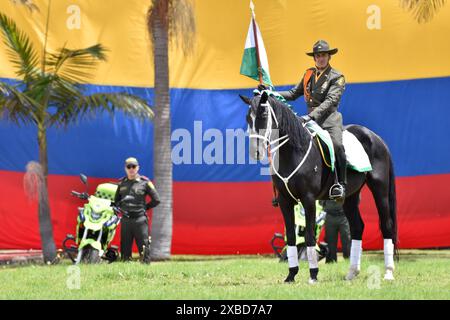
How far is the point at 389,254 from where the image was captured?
1247 cm

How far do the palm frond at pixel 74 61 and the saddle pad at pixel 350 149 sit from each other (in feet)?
21.1

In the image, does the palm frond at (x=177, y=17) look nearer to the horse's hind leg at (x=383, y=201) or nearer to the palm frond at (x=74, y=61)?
the palm frond at (x=74, y=61)

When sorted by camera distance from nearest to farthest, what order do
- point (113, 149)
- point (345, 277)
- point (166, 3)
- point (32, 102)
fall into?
point (345, 277), point (32, 102), point (166, 3), point (113, 149)

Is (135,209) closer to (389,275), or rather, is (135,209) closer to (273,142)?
(389,275)

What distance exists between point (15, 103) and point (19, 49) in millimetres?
1232

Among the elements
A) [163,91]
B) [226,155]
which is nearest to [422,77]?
[226,155]

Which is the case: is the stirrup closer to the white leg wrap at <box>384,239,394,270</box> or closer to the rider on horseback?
the rider on horseback

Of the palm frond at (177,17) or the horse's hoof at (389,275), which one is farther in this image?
the palm frond at (177,17)

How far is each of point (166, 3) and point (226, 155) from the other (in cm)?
410

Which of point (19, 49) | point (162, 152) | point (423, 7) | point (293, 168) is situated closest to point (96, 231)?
point (162, 152)

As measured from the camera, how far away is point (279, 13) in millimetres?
20312

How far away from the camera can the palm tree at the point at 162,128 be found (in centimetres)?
1836

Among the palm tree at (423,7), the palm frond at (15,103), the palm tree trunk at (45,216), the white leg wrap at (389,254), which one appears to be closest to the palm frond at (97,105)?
the palm tree trunk at (45,216)

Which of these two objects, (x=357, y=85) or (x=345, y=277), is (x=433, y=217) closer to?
(x=357, y=85)
